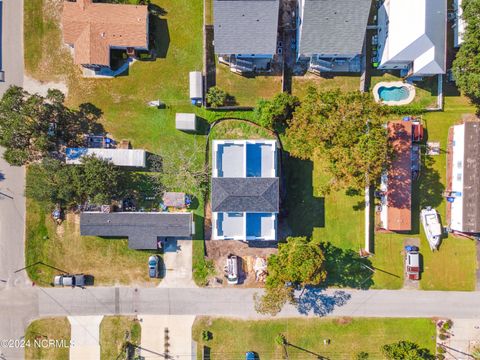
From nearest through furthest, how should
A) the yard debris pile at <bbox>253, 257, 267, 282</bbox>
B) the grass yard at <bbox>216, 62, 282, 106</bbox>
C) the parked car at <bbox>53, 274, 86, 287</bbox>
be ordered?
the parked car at <bbox>53, 274, 86, 287</bbox>, the yard debris pile at <bbox>253, 257, 267, 282</bbox>, the grass yard at <bbox>216, 62, 282, 106</bbox>

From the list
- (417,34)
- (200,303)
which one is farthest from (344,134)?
(200,303)

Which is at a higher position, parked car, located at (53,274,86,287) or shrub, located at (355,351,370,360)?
parked car, located at (53,274,86,287)

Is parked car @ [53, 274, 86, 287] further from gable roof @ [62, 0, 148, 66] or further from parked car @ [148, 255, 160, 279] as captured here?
gable roof @ [62, 0, 148, 66]

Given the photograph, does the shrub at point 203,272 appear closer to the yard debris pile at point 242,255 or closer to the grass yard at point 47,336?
the yard debris pile at point 242,255

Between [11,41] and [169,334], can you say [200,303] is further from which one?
[11,41]

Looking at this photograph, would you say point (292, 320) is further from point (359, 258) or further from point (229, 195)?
point (229, 195)

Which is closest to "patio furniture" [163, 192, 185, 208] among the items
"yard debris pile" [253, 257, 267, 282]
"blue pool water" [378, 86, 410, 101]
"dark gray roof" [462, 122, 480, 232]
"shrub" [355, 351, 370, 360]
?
"yard debris pile" [253, 257, 267, 282]

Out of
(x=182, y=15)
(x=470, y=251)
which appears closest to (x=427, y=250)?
(x=470, y=251)
